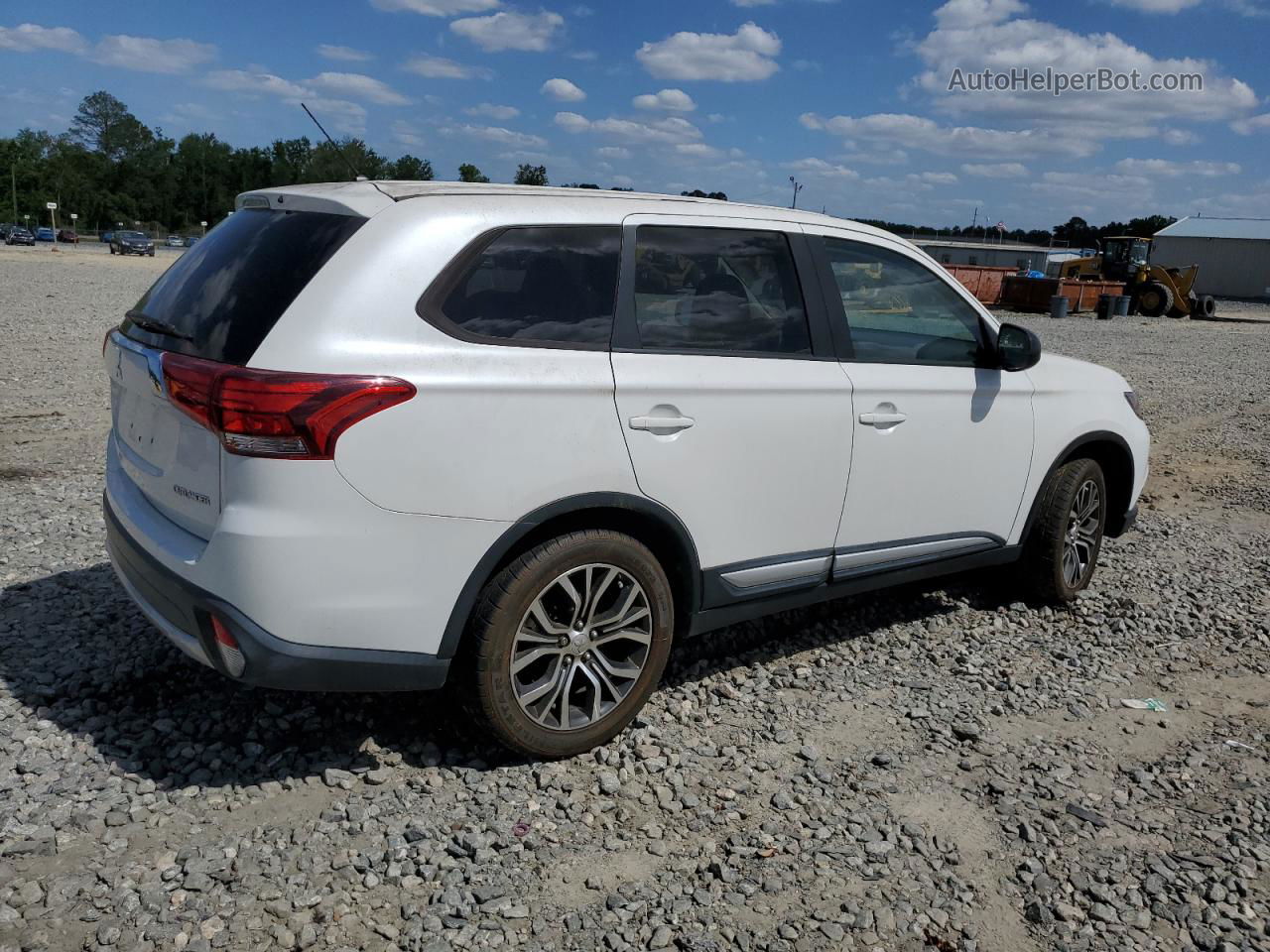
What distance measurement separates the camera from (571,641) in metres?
3.58

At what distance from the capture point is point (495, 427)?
10.5ft

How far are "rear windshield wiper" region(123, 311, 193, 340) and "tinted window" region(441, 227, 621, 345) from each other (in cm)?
86

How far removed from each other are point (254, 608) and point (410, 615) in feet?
1.49

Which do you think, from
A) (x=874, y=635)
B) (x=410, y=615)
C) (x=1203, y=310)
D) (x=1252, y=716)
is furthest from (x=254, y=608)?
(x=1203, y=310)

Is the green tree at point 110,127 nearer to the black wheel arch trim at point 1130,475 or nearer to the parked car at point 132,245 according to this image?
the parked car at point 132,245

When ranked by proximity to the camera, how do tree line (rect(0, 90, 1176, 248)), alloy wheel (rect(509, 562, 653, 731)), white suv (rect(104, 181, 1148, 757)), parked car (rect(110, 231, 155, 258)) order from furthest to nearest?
tree line (rect(0, 90, 1176, 248)) → parked car (rect(110, 231, 155, 258)) → alloy wheel (rect(509, 562, 653, 731)) → white suv (rect(104, 181, 1148, 757))

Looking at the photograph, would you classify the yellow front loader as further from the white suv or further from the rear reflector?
the rear reflector

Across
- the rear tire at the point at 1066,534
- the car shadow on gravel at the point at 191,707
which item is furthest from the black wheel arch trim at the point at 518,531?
the rear tire at the point at 1066,534

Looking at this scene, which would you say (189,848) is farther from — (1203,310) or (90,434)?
(1203,310)

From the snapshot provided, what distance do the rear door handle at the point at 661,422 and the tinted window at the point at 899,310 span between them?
1.03 metres

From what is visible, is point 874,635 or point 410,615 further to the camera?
point 874,635

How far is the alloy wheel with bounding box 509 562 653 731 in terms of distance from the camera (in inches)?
138

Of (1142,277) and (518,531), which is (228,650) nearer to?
(518,531)

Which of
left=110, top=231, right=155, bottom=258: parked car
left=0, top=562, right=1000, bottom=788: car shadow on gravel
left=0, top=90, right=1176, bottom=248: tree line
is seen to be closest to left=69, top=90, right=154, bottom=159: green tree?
left=0, top=90, right=1176, bottom=248: tree line
